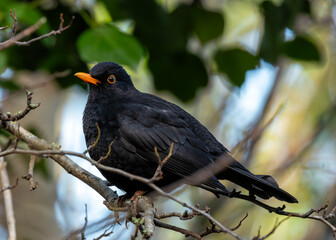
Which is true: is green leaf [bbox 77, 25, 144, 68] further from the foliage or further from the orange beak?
the orange beak

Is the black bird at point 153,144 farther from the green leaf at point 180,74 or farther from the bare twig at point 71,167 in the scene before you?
the green leaf at point 180,74

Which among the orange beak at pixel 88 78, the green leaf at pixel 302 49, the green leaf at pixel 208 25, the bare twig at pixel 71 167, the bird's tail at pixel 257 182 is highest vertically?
the green leaf at pixel 208 25

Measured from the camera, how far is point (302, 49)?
529 centimetres

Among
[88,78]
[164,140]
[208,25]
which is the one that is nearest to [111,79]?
[88,78]

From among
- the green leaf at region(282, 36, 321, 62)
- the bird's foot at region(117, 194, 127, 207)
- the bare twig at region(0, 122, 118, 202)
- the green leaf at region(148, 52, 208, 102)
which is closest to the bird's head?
the green leaf at region(148, 52, 208, 102)

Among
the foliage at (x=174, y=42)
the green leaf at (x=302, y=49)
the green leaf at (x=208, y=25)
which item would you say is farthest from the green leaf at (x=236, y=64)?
the green leaf at (x=302, y=49)

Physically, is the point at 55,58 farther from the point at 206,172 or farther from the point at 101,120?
the point at 206,172

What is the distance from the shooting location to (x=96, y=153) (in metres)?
4.23

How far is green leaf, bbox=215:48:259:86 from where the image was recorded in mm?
5051

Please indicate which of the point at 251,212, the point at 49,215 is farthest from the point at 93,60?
the point at 251,212

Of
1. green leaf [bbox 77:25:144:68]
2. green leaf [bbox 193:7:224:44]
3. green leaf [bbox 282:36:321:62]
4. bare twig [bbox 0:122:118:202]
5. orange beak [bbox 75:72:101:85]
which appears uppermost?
green leaf [bbox 193:7:224:44]

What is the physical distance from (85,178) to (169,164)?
0.72 meters

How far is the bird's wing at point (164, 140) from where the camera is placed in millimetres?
4250

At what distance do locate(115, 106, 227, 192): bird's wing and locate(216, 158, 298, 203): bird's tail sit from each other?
0.22 m
